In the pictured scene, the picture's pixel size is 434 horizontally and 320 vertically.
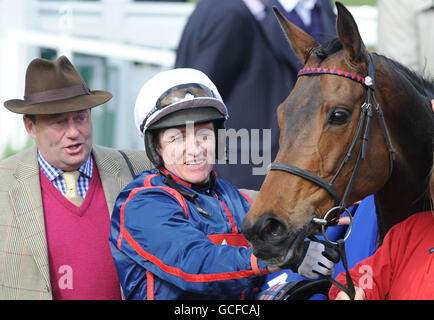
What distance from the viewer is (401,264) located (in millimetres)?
2568

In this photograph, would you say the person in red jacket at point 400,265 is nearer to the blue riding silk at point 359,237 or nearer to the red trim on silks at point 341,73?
the blue riding silk at point 359,237

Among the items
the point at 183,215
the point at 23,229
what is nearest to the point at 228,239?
the point at 183,215

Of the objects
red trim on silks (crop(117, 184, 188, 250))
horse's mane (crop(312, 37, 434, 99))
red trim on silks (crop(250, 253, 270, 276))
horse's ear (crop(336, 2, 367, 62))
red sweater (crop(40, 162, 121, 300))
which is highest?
horse's ear (crop(336, 2, 367, 62))

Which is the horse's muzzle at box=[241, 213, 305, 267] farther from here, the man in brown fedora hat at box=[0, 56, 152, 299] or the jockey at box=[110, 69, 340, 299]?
the man in brown fedora hat at box=[0, 56, 152, 299]

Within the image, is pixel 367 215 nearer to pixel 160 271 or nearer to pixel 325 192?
pixel 325 192

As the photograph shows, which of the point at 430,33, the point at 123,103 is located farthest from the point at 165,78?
the point at 123,103

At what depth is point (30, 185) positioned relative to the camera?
340cm

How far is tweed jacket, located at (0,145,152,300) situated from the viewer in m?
3.21

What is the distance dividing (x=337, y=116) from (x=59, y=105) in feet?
5.13

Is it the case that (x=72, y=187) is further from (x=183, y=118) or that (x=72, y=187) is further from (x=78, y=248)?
(x=183, y=118)

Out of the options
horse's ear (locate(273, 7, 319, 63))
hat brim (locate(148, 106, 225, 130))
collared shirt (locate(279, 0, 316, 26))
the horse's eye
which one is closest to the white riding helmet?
hat brim (locate(148, 106, 225, 130))

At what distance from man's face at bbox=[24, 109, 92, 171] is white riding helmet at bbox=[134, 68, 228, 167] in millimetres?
567

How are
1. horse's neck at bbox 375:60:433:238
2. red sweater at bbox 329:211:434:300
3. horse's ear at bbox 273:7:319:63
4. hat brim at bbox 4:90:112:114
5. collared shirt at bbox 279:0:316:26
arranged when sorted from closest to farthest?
red sweater at bbox 329:211:434:300, horse's neck at bbox 375:60:433:238, horse's ear at bbox 273:7:319:63, hat brim at bbox 4:90:112:114, collared shirt at bbox 279:0:316:26
